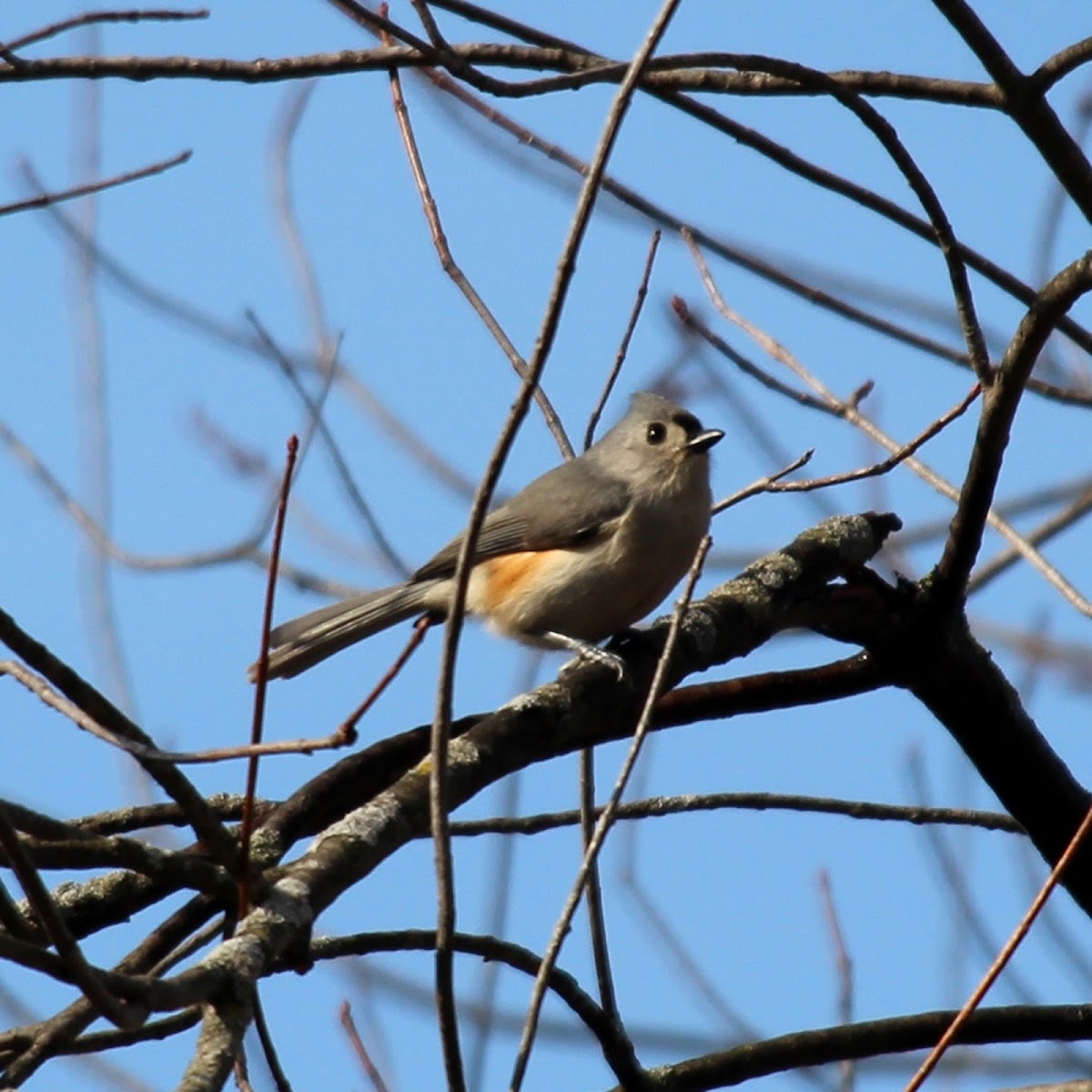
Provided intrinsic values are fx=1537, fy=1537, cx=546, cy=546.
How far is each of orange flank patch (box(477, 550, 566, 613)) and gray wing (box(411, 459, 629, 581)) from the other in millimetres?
38

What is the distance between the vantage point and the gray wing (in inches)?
191

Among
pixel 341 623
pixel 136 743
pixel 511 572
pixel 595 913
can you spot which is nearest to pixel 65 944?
pixel 136 743

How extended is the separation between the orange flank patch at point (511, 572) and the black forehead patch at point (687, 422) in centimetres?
67

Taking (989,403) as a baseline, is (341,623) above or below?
above

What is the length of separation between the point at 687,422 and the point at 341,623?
1379 millimetres

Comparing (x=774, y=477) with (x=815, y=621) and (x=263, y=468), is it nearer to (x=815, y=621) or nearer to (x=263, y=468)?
(x=815, y=621)

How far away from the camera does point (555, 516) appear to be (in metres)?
4.96

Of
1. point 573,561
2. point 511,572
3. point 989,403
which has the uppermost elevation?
point 511,572

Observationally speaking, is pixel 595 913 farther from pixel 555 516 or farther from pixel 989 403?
pixel 555 516

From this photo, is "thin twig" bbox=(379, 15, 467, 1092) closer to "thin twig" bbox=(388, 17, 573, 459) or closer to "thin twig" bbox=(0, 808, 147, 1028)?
"thin twig" bbox=(0, 808, 147, 1028)

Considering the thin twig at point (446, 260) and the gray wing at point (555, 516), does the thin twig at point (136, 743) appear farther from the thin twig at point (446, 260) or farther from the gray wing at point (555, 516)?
the gray wing at point (555, 516)

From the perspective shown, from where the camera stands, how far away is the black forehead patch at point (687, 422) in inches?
204

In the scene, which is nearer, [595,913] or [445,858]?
[445,858]

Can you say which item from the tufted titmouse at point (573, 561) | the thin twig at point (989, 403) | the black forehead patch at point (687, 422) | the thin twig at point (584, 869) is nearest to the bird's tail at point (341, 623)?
the tufted titmouse at point (573, 561)
